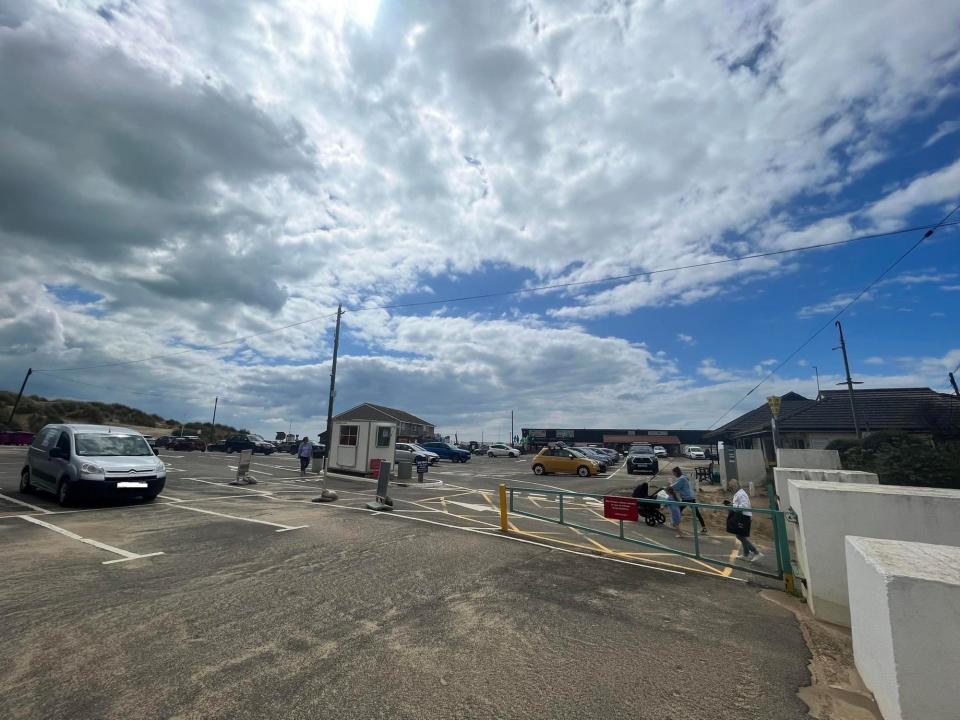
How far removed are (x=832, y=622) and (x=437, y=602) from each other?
14.3 ft

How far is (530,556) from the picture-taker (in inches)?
277

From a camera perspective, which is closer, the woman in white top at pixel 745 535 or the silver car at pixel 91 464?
the woman in white top at pixel 745 535

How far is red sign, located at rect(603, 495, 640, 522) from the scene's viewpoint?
8.18 m

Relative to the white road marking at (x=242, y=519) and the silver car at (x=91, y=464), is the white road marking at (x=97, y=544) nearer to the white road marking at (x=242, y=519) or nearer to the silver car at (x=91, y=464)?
the silver car at (x=91, y=464)

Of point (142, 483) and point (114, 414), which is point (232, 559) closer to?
point (142, 483)

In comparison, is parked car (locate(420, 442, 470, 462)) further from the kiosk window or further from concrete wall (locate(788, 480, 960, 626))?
concrete wall (locate(788, 480, 960, 626))

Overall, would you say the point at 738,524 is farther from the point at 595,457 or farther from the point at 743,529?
the point at 595,457

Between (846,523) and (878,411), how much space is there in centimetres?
2646

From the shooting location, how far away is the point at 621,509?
8.34 metres

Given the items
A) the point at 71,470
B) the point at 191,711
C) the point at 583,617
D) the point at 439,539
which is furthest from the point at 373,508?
the point at 191,711

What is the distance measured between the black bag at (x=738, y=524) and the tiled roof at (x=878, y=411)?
19788mm

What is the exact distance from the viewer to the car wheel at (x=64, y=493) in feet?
31.1

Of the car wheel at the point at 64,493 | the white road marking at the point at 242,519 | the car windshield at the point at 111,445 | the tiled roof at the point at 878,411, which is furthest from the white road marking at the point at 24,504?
the tiled roof at the point at 878,411

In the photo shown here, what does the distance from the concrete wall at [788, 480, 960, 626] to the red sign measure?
3.02 m
